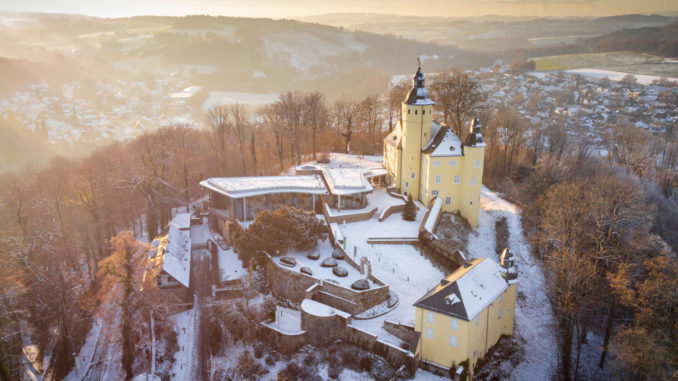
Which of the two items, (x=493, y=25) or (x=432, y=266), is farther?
(x=493, y=25)

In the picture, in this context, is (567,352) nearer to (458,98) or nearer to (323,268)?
(323,268)

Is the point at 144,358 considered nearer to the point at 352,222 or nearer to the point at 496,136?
the point at 352,222

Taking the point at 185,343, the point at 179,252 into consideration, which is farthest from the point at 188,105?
the point at 185,343

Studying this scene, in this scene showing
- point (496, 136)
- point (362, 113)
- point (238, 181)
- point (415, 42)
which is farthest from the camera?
point (415, 42)

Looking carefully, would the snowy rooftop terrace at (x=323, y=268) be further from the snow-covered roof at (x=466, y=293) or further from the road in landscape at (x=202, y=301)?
the road in landscape at (x=202, y=301)

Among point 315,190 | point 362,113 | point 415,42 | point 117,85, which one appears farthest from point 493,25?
point 315,190

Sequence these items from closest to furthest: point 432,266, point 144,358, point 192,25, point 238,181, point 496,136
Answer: point 144,358
point 432,266
point 238,181
point 496,136
point 192,25
